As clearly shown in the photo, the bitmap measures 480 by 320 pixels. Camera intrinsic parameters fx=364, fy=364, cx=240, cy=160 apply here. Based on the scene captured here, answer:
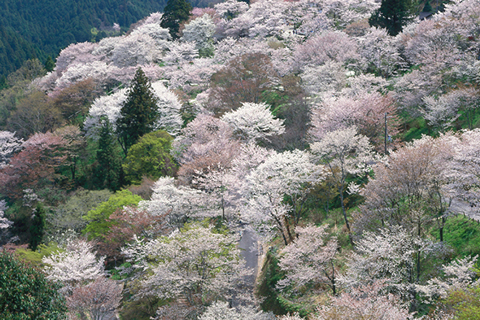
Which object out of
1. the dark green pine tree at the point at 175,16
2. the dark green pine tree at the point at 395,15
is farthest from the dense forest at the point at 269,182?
the dark green pine tree at the point at 175,16

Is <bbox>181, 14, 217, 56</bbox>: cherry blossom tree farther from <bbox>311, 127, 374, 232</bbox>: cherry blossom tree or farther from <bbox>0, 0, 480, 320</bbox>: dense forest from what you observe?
<bbox>311, 127, 374, 232</bbox>: cherry blossom tree

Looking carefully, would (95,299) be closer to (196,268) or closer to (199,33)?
(196,268)

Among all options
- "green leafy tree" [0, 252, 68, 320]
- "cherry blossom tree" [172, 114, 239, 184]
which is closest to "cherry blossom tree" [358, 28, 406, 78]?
"cherry blossom tree" [172, 114, 239, 184]

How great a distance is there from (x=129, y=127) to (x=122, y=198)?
17673 mm

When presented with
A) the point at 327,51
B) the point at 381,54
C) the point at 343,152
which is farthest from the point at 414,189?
the point at 327,51

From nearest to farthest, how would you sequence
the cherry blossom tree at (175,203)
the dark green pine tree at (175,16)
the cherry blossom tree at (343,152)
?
the cherry blossom tree at (343,152) < the cherry blossom tree at (175,203) < the dark green pine tree at (175,16)

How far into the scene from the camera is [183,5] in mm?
82000

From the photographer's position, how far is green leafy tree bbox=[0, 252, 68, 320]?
A: 56.4 feet

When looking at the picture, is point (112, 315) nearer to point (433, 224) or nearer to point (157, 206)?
point (157, 206)

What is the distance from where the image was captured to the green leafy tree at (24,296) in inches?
677

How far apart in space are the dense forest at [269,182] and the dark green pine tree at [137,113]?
0.91 feet

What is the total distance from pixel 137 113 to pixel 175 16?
4123 cm

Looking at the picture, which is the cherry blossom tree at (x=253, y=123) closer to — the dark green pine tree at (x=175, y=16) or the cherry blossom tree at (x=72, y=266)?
the cherry blossom tree at (x=72, y=266)

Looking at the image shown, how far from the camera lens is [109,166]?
4575 cm
